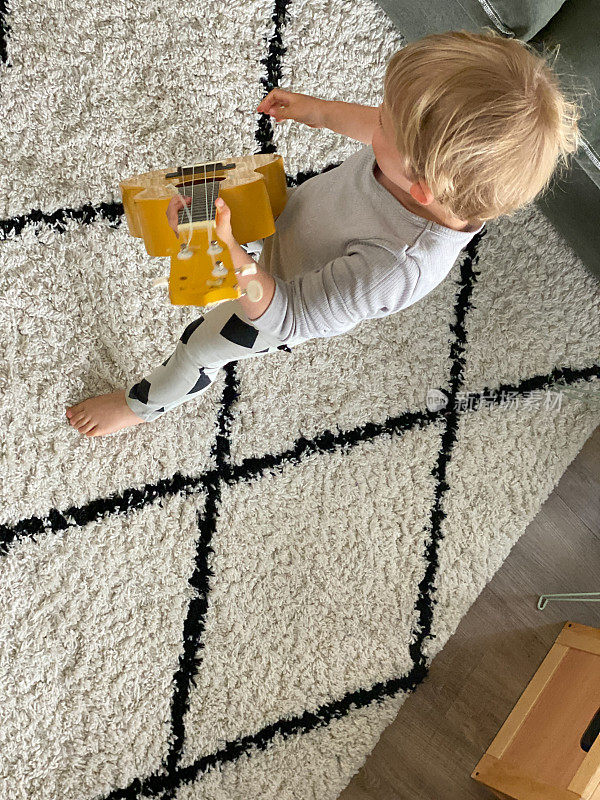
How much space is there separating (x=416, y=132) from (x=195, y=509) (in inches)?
27.8

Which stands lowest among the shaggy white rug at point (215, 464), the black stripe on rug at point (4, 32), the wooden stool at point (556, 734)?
Result: the wooden stool at point (556, 734)

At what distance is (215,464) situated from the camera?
1154 millimetres

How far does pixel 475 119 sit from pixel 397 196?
169 millimetres

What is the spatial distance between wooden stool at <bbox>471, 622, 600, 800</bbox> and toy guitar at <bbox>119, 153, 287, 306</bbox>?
32.9 inches

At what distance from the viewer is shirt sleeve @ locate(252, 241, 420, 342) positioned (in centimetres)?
75

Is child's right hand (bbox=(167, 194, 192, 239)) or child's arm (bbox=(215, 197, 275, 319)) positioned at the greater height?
child's right hand (bbox=(167, 194, 192, 239))

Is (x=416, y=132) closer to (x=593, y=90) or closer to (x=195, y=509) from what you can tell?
(x=593, y=90)

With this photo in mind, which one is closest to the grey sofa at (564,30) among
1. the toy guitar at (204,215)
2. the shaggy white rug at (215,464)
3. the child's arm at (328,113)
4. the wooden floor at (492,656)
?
the shaggy white rug at (215,464)

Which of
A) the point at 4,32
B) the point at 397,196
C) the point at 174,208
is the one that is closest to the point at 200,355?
the point at 174,208

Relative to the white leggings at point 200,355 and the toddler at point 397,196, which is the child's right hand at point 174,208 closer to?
the toddler at point 397,196

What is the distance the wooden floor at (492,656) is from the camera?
1173 mm

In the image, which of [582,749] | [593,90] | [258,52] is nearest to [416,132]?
[593,90]

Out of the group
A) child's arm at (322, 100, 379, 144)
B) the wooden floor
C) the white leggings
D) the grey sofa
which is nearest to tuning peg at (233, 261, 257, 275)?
the white leggings

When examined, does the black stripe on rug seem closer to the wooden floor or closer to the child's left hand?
the child's left hand
